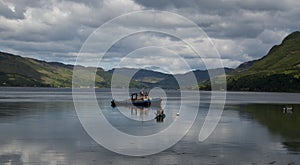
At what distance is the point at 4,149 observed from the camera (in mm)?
39188

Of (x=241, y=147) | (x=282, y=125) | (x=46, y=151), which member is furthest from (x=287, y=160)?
(x=282, y=125)

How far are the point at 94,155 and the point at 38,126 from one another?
24659 mm

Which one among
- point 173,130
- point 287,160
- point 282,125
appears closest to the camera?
point 287,160

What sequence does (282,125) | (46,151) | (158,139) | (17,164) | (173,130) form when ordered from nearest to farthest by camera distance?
1. (17,164)
2. (46,151)
3. (158,139)
4. (173,130)
5. (282,125)

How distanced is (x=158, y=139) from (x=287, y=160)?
1664 centimetres

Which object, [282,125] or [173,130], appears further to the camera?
[282,125]

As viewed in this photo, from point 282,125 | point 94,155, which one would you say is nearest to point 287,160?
point 94,155

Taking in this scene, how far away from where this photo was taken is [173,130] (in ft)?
193

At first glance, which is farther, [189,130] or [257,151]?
[189,130]

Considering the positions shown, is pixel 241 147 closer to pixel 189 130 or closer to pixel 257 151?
pixel 257 151

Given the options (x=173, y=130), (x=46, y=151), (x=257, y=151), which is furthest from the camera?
(x=173, y=130)

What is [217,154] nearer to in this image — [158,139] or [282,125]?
[158,139]

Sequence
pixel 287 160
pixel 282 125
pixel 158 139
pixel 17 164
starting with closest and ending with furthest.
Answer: pixel 17 164 < pixel 287 160 < pixel 158 139 < pixel 282 125

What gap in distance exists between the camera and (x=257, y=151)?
137 ft
